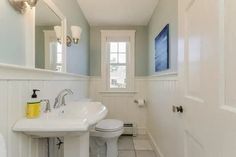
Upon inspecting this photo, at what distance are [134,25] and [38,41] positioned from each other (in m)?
2.72

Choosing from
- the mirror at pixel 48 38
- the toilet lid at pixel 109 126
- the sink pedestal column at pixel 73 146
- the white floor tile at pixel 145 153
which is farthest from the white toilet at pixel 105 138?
the mirror at pixel 48 38

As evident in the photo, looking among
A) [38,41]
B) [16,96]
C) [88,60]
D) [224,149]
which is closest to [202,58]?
[224,149]

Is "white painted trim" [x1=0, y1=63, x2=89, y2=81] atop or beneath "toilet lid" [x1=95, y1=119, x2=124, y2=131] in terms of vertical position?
atop

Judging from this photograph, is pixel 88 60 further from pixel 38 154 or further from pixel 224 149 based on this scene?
pixel 224 149

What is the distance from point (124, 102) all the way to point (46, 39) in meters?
2.52

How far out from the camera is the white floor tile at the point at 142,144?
125 inches

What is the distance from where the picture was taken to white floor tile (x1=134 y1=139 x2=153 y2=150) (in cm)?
317

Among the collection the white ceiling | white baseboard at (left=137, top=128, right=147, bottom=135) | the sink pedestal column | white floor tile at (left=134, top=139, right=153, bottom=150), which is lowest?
white floor tile at (left=134, top=139, right=153, bottom=150)

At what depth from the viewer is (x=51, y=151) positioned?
1781 millimetres

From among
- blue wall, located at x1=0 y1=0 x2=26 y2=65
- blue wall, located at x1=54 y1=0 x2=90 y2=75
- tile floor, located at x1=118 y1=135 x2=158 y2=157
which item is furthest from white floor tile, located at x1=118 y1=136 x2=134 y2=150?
blue wall, located at x1=0 y1=0 x2=26 y2=65

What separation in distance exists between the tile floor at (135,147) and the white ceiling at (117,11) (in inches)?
84.2

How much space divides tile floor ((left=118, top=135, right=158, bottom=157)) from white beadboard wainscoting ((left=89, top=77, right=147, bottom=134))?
0.35 meters

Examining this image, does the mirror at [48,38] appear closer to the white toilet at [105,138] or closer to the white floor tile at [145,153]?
the white toilet at [105,138]

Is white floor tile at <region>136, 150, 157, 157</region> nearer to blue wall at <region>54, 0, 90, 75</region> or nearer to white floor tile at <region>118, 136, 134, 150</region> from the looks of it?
white floor tile at <region>118, 136, 134, 150</region>
